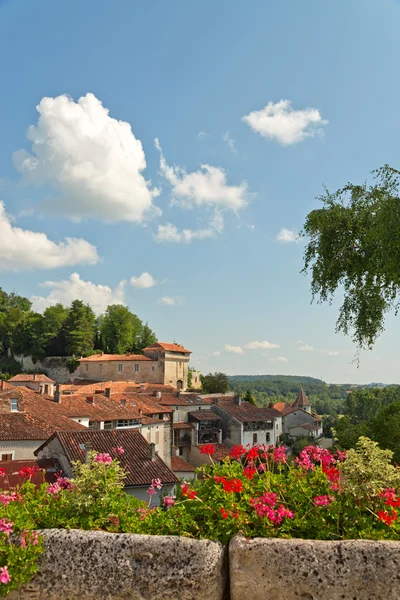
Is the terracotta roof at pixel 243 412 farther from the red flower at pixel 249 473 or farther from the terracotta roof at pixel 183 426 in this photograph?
the red flower at pixel 249 473

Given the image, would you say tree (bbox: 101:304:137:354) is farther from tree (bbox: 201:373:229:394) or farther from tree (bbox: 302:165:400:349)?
tree (bbox: 302:165:400:349)

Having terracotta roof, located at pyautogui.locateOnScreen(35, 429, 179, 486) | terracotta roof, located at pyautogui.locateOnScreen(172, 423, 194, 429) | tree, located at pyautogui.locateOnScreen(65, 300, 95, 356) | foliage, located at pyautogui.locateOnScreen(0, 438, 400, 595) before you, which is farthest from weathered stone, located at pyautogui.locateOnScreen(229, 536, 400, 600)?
tree, located at pyautogui.locateOnScreen(65, 300, 95, 356)

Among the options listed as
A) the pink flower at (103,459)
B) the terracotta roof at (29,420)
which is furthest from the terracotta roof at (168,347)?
the pink flower at (103,459)

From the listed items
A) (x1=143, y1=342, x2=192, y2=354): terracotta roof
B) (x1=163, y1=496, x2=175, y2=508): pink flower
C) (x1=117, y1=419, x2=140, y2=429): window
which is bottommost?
(x1=117, y1=419, x2=140, y2=429): window

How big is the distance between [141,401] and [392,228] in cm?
3651

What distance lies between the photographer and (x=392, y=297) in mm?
10586

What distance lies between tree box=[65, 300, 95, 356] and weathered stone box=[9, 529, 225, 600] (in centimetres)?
7833

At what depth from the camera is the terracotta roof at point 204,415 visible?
48906 millimetres

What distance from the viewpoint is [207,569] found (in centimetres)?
274

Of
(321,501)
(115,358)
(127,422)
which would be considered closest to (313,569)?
(321,501)

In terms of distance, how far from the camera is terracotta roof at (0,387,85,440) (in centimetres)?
2430

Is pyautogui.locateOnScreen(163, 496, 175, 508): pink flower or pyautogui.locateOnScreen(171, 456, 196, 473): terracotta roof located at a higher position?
pyautogui.locateOnScreen(163, 496, 175, 508): pink flower

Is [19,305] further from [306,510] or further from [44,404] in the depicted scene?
[306,510]

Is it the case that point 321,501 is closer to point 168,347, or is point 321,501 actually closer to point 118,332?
point 168,347
